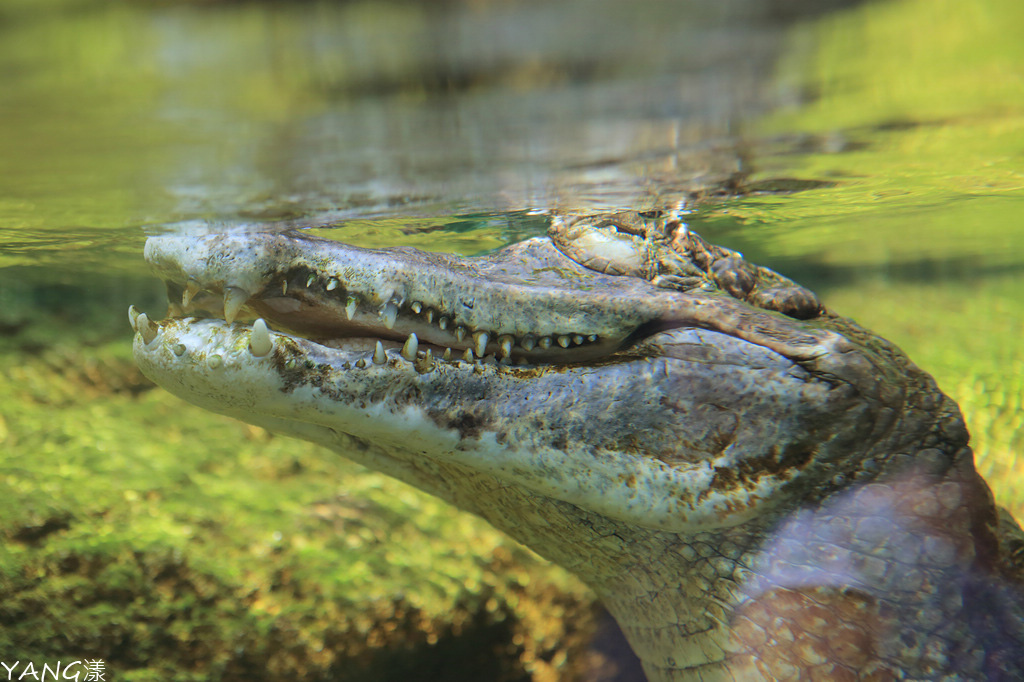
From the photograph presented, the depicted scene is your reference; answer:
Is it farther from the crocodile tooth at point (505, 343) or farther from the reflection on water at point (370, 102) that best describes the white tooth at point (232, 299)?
the crocodile tooth at point (505, 343)

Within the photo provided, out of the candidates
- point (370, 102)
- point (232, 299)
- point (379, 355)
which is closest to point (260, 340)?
point (232, 299)

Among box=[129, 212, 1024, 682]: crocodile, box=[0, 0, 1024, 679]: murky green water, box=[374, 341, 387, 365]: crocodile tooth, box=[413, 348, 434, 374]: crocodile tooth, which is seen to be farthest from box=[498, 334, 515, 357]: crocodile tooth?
box=[0, 0, 1024, 679]: murky green water

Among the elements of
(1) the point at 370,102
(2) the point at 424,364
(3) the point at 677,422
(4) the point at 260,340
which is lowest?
(3) the point at 677,422

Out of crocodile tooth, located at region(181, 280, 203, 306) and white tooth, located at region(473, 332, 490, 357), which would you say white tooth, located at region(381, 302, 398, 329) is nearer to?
white tooth, located at region(473, 332, 490, 357)

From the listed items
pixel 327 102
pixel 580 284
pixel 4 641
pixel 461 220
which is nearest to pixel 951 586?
pixel 580 284

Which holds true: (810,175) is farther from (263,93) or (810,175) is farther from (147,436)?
(147,436)

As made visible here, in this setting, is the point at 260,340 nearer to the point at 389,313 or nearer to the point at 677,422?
the point at 389,313
